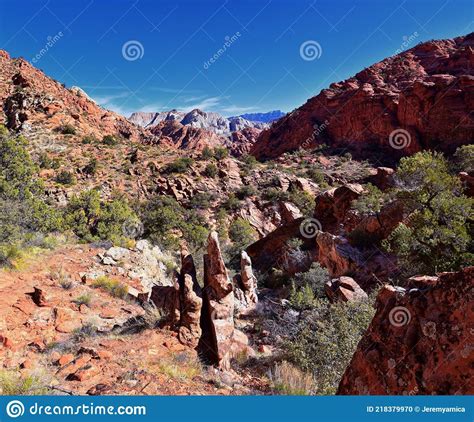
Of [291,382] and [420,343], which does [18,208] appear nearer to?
[291,382]

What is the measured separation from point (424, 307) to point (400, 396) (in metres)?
0.84

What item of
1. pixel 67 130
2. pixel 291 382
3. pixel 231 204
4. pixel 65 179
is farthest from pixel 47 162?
→ pixel 291 382

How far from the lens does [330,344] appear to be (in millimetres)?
6281

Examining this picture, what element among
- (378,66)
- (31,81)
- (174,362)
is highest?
(378,66)

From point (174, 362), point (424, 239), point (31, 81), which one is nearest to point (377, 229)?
point (424, 239)

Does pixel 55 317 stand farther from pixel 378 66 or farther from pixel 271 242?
pixel 378 66

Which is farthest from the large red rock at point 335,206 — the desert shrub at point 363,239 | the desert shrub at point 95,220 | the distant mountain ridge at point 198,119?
the distant mountain ridge at point 198,119

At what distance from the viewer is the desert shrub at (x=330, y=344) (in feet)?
18.7

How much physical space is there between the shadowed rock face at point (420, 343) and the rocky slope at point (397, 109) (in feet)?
144

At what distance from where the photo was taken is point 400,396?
297 centimetres

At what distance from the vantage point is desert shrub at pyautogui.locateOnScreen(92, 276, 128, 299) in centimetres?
920

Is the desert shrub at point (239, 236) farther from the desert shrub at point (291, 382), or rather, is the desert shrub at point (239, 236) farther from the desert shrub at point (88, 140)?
the desert shrub at point (88, 140)

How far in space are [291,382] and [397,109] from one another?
49.8 metres

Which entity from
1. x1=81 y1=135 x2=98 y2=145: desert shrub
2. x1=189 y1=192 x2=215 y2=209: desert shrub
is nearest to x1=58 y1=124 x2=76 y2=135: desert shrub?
x1=81 y1=135 x2=98 y2=145: desert shrub
